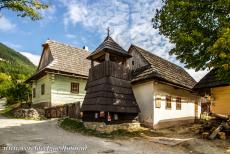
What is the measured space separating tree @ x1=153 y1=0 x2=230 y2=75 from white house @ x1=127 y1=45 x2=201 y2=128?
16.7ft

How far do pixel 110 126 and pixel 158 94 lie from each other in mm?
4722

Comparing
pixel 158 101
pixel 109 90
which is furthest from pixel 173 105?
pixel 109 90

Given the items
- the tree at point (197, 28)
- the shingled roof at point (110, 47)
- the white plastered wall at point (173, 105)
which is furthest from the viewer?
the white plastered wall at point (173, 105)

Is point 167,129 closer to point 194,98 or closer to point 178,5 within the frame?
point 194,98

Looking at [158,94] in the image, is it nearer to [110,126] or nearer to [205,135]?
[110,126]

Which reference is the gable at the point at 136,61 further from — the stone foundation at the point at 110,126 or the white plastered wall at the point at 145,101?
the stone foundation at the point at 110,126

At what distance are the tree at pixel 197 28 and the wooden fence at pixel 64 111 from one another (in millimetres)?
9786

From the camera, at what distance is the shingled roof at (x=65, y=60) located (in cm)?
2673

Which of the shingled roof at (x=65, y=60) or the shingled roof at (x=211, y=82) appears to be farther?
the shingled roof at (x=65, y=60)

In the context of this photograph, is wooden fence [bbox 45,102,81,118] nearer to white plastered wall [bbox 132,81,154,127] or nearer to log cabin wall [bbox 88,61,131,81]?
log cabin wall [bbox 88,61,131,81]

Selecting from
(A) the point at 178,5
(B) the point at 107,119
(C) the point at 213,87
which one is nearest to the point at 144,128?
(B) the point at 107,119

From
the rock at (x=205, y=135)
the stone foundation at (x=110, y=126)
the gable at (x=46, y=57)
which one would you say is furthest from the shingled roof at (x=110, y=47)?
the gable at (x=46, y=57)

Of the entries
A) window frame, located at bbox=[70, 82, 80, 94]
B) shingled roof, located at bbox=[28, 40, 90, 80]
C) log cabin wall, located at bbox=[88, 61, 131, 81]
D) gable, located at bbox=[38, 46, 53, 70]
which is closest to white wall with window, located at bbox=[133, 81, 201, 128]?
log cabin wall, located at bbox=[88, 61, 131, 81]

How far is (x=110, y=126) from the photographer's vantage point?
1673 cm
